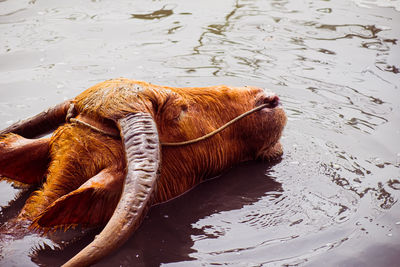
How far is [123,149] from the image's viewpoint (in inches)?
115

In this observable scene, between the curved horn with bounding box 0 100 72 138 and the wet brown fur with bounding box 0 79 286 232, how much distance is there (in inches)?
13.0

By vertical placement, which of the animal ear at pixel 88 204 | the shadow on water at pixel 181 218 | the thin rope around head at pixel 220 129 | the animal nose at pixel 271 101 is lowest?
the shadow on water at pixel 181 218

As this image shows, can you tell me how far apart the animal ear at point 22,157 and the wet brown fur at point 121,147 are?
61 mm

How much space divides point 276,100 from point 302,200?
797 millimetres

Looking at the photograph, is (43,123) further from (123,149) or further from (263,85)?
(263,85)

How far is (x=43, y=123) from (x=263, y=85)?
2723mm

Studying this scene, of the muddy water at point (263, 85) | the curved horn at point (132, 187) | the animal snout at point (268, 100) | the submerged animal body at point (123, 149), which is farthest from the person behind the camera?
the animal snout at point (268, 100)

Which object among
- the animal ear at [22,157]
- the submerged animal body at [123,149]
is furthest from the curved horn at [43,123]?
the animal ear at [22,157]

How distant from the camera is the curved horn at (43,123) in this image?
3570 mm

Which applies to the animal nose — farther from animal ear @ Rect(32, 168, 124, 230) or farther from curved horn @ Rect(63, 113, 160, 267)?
animal ear @ Rect(32, 168, 124, 230)

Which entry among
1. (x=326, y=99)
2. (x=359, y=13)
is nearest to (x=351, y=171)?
(x=326, y=99)

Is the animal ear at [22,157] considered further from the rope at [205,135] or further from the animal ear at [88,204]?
the animal ear at [88,204]

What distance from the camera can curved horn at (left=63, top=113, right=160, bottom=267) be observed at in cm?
238

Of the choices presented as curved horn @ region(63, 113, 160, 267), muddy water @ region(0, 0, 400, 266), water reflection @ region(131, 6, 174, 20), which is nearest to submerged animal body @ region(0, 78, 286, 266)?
curved horn @ region(63, 113, 160, 267)
